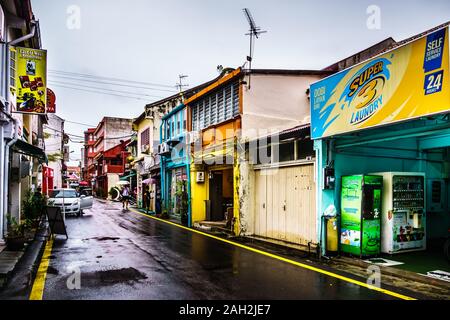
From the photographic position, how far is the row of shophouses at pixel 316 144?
757 centimetres

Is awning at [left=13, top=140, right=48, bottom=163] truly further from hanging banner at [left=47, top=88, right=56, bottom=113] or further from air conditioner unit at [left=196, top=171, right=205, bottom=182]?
hanging banner at [left=47, top=88, right=56, bottom=113]

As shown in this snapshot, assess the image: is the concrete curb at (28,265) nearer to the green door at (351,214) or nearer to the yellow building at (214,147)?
the yellow building at (214,147)

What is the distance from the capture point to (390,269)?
311 inches

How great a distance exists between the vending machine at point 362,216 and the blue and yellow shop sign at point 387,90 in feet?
4.90

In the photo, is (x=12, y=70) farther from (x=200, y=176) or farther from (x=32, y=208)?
(x=200, y=176)

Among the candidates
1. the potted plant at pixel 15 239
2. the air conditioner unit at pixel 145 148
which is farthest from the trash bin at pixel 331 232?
the air conditioner unit at pixel 145 148

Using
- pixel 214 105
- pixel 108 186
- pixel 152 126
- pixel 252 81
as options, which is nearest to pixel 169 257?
pixel 252 81

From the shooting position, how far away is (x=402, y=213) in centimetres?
935

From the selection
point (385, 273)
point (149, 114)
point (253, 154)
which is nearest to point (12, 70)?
point (253, 154)

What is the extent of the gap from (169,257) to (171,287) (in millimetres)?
2890

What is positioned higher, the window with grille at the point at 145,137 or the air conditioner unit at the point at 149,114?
the air conditioner unit at the point at 149,114

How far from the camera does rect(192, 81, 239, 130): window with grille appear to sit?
50.0ft

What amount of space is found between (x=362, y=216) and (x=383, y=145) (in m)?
2.71
